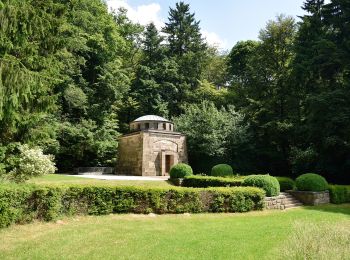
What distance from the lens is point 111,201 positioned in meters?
12.0

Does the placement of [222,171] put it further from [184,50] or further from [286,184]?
[184,50]

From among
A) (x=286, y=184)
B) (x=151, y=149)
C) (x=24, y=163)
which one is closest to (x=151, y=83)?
(x=151, y=149)

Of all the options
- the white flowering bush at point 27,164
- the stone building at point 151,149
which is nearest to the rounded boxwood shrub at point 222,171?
the stone building at point 151,149

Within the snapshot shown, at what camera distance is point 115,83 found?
1378 inches

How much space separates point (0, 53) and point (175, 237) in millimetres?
7561

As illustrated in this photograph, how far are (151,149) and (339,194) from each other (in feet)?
47.4

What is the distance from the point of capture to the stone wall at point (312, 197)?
54.1ft

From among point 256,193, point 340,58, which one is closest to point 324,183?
point 256,193

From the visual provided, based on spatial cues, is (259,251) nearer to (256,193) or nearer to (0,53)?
(256,193)

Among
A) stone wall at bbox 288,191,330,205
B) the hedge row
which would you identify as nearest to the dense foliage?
the hedge row

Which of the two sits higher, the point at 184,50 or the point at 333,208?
the point at 184,50

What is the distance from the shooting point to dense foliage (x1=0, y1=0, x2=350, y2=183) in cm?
1660

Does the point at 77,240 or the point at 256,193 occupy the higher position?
the point at 256,193

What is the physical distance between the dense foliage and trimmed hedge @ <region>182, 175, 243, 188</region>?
8.03m
